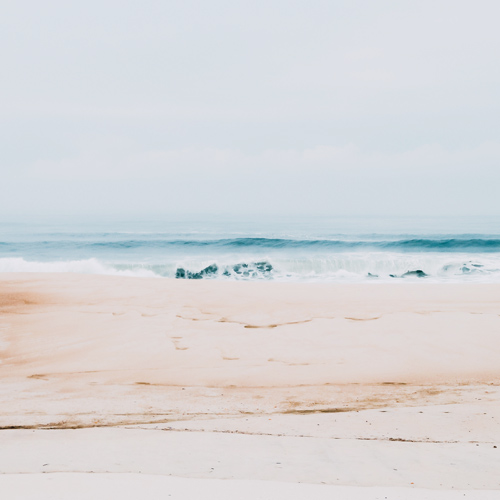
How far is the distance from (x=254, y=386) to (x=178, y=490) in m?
2.35

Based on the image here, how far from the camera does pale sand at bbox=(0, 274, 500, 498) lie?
103 inches

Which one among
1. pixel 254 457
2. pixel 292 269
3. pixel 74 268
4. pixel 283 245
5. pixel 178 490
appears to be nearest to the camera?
pixel 178 490

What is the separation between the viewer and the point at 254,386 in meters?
4.49

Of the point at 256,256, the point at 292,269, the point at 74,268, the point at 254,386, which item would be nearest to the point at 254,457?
the point at 254,386

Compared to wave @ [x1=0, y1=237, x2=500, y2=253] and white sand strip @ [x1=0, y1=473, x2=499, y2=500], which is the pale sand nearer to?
white sand strip @ [x1=0, y1=473, x2=499, y2=500]

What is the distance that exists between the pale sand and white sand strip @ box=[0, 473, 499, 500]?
6cm

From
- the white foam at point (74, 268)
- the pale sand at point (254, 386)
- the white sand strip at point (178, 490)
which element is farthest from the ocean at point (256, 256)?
the white sand strip at point (178, 490)

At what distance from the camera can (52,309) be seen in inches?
306

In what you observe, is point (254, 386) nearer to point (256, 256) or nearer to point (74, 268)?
point (74, 268)

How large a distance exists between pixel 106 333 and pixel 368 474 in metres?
4.76

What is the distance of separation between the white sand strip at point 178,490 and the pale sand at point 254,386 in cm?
6

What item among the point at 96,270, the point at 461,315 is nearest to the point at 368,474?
the point at 461,315

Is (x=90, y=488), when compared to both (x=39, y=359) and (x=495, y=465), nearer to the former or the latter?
(x=495, y=465)

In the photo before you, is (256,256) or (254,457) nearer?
(254,457)
